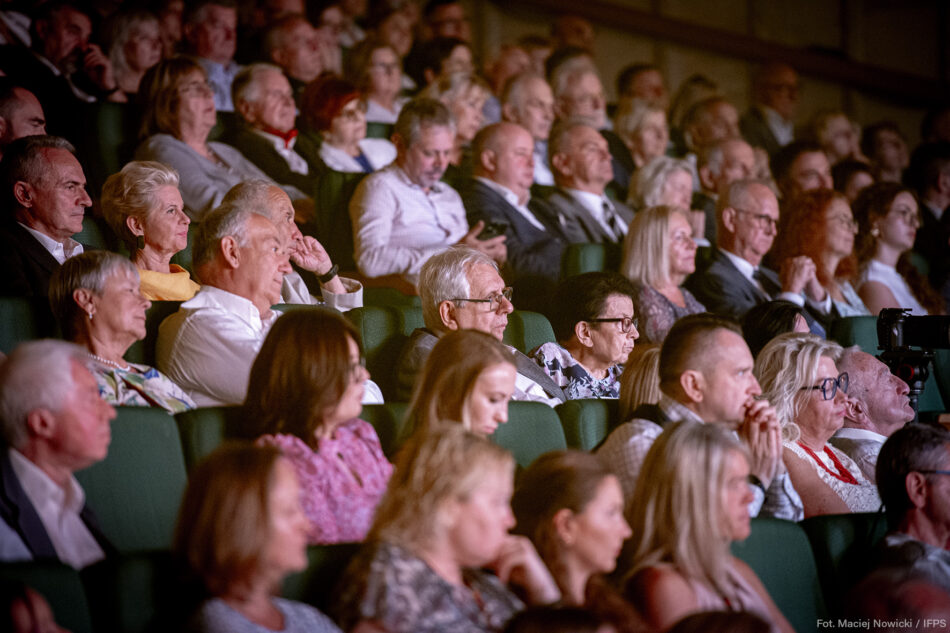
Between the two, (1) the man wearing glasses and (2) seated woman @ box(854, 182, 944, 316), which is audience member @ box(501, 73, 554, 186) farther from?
(2) seated woman @ box(854, 182, 944, 316)

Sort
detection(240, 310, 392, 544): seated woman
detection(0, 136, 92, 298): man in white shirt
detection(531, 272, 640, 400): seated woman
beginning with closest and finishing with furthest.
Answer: detection(240, 310, 392, 544): seated woman < detection(0, 136, 92, 298): man in white shirt < detection(531, 272, 640, 400): seated woman

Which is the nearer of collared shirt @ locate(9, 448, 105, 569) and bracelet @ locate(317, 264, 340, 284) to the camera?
collared shirt @ locate(9, 448, 105, 569)

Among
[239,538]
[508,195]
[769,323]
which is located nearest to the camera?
[239,538]

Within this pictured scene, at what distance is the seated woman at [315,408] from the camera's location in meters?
1.51

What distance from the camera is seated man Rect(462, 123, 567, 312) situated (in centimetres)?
294

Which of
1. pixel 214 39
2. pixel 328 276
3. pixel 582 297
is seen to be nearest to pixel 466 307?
pixel 582 297

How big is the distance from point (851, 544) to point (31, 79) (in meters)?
2.51

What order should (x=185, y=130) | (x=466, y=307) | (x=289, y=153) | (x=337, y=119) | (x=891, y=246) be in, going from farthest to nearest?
1. (x=891, y=246)
2. (x=337, y=119)
3. (x=289, y=153)
4. (x=185, y=130)
5. (x=466, y=307)

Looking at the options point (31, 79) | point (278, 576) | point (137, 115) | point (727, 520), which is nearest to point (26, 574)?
point (278, 576)

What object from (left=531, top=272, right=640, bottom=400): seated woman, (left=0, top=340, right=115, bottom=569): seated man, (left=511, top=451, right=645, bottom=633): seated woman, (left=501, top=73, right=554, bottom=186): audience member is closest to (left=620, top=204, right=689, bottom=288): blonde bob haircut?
(left=531, top=272, right=640, bottom=400): seated woman

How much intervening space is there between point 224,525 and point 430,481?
25 cm

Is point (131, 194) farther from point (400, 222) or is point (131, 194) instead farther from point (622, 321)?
point (622, 321)

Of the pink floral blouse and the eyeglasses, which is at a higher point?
the eyeglasses

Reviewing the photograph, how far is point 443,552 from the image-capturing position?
128cm
